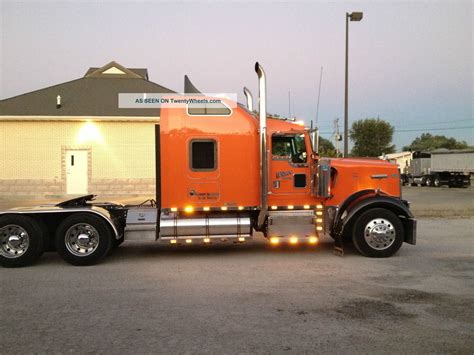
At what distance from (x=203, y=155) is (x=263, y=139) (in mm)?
1210

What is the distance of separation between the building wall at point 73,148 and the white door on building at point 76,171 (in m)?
0.20

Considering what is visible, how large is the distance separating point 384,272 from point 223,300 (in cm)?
311

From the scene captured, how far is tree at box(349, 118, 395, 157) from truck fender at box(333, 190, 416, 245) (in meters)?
72.8

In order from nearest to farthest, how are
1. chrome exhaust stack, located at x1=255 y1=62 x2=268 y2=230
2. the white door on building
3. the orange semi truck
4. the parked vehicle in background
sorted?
chrome exhaust stack, located at x1=255 y1=62 x2=268 y2=230
the orange semi truck
the white door on building
the parked vehicle in background

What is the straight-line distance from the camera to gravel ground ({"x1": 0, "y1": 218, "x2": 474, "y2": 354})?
449 centimetres

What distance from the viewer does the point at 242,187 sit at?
874 cm

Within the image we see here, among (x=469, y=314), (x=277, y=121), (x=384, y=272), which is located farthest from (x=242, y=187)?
(x=469, y=314)

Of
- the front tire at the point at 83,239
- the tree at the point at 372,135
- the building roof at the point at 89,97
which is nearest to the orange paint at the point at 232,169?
the front tire at the point at 83,239

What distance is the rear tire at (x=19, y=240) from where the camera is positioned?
810 cm

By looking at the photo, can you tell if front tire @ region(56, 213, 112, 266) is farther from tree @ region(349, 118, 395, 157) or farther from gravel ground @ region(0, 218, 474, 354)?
tree @ region(349, 118, 395, 157)

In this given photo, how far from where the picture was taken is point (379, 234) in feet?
28.3

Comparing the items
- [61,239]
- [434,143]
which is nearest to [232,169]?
[61,239]

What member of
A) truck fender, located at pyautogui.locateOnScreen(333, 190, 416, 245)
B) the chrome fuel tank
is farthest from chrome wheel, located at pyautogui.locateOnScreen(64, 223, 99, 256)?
truck fender, located at pyautogui.locateOnScreen(333, 190, 416, 245)

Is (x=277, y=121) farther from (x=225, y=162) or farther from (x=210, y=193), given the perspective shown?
(x=210, y=193)
